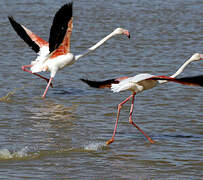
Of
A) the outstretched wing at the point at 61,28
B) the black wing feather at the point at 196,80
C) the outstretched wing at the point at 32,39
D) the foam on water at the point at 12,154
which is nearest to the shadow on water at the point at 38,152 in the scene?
the foam on water at the point at 12,154

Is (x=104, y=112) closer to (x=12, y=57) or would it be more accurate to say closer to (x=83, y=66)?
(x=83, y=66)

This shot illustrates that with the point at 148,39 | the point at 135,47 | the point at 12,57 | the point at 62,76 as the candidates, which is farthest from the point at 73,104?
the point at 148,39

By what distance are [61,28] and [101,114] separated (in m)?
2.13

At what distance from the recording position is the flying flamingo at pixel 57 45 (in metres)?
11.1

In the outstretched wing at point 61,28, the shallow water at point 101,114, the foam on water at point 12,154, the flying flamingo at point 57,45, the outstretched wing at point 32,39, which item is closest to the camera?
the shallow water at point 101,114

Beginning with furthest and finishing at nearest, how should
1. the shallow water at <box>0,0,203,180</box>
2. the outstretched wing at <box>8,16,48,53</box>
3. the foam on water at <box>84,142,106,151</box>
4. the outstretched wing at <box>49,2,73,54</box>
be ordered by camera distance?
the outstretched wing at <box>8,16,48,53</box> < the outstretched wing at <box>49,2,73,54</box> < the foam on water at <box>84,142,106,151</box> < the shallow water at <box>0,0,203,180</box>

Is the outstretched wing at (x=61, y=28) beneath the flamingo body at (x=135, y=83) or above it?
above

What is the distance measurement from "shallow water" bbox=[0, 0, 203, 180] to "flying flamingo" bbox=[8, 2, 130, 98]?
23.0 inches

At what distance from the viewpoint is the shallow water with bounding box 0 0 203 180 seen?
7.18m

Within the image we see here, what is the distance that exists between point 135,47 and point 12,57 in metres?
3.72

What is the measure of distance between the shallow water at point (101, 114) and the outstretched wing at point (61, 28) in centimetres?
110

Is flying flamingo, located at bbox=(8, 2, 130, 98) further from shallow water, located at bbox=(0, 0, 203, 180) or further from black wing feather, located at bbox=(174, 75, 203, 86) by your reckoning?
black wing feather, located at bbox=(174, 75, 203, 86)

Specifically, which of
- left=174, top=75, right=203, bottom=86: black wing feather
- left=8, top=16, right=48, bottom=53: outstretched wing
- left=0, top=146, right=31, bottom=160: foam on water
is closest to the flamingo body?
left=174, top=75, right=203, bottom=86: black wing feather

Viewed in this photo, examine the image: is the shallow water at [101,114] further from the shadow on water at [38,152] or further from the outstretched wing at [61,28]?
the outstretched wing at [61,28]
